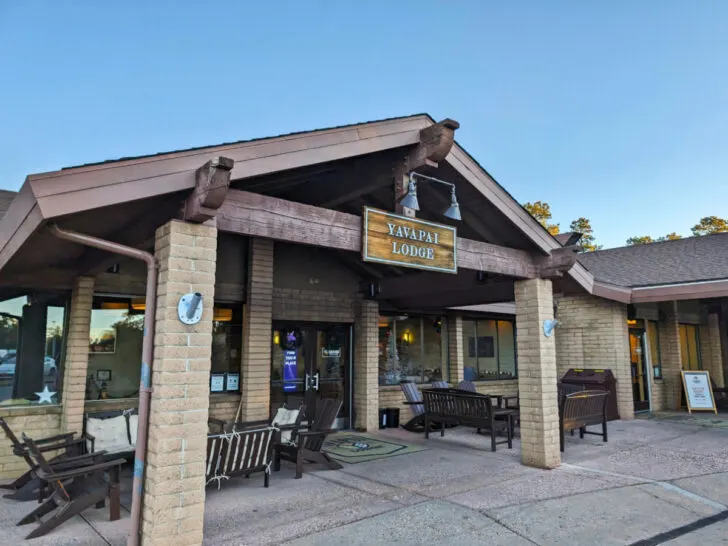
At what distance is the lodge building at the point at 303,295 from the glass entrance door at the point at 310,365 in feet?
0.12

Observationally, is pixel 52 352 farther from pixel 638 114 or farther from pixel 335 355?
pixel 638 114

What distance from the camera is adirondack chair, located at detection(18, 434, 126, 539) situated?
4.27 metres

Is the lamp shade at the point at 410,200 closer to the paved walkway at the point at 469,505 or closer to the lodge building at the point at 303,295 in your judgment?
the lodge building at the point at 303,295

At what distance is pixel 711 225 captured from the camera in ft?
106

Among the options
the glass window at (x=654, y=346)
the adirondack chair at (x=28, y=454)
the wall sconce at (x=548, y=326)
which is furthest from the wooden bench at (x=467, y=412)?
the glass window at (x=654, y=346)

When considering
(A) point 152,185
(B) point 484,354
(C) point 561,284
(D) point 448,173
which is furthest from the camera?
(B) point 484,354

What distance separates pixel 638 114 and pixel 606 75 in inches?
153

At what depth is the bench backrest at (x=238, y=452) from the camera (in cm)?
519

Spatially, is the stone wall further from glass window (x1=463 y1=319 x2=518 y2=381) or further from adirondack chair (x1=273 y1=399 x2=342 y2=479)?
adirondack chair (x1=273 y1=399 x2=342 y2=479)

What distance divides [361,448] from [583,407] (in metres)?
3.73

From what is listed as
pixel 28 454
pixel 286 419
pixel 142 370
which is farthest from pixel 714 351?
pixel 28 454

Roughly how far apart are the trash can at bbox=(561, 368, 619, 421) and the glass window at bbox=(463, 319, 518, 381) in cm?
186

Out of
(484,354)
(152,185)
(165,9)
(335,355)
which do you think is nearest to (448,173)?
(152,185)

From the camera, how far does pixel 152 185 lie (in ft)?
11.4
